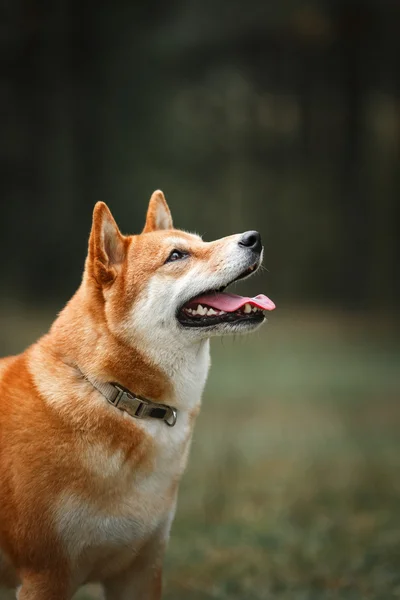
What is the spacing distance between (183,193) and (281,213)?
146cm

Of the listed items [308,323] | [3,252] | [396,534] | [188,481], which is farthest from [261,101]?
[396,534]

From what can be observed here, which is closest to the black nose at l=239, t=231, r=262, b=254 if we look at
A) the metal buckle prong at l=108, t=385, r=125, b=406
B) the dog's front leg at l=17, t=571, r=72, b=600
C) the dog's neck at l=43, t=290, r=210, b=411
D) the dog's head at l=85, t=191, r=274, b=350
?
the dog's head at l=85, t=191, r=274, b=350

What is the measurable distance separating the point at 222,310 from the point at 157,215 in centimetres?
62

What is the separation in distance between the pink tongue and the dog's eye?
17 centimetres

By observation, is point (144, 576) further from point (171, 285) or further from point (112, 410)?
point (171, 285)

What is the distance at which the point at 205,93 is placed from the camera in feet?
35.5

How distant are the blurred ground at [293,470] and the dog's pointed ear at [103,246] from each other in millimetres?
587

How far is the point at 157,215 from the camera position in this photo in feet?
10.6

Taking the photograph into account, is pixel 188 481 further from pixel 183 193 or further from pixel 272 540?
pixel 183 193

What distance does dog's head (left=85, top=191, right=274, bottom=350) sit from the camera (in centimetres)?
276

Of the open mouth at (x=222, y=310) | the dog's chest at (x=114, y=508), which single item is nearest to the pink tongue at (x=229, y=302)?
the open mouth at (x=222, y=310)

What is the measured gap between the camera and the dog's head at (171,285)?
276 centimetres

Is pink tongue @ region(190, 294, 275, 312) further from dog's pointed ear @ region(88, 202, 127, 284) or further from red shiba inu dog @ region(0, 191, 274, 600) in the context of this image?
dog's pointed ear @ region(88, 202, 127, 284)

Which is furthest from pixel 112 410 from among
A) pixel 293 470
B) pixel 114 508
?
pixel 293 470
